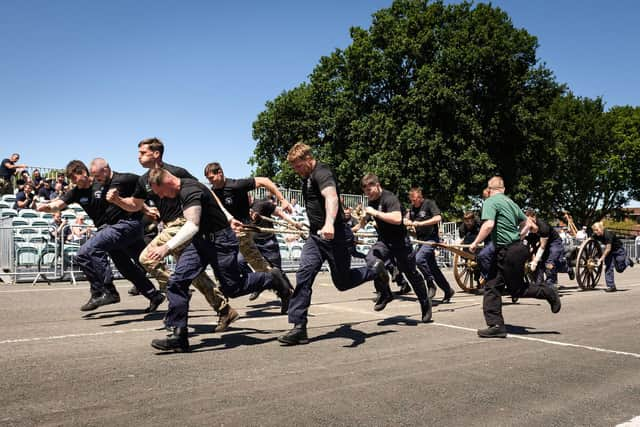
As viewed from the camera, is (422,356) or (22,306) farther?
(22,306)

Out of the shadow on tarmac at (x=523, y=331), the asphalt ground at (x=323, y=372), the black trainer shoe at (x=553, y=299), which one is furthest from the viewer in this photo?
the black trainer shoe at (x=553, y=299)

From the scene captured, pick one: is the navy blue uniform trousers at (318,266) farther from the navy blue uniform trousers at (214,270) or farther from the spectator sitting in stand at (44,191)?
the spectator sitting in stand at (44,191)

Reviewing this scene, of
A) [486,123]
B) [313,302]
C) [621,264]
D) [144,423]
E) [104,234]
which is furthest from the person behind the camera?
[486,123]

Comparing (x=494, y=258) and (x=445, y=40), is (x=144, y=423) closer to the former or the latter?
(x=494, y=258)

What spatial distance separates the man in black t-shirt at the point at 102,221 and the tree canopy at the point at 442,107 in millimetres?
25050

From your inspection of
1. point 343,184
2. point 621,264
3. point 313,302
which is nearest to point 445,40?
point 343,184

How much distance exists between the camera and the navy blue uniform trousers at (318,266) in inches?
233

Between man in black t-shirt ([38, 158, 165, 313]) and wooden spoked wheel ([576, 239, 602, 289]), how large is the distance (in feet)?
32.4

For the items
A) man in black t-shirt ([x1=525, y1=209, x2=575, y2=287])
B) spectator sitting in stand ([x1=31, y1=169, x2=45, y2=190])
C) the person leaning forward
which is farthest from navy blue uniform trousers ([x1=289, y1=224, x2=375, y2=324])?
spectator sitting in stand ([x1=31, y1=169, x2=45, y2=190])

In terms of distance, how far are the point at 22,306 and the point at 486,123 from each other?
2862 cm

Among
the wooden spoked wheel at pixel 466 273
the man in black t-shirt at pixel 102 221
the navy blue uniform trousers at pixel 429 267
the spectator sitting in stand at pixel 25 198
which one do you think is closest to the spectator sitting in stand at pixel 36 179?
the spectator sitting in stand at pixel 25 198

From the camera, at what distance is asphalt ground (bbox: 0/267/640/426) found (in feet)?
11.9

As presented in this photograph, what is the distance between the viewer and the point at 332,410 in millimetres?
3680

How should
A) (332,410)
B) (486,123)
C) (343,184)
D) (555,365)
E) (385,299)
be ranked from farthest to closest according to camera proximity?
(343,184) < (486,123) < (385,299) < (555,365) < (332,410)
